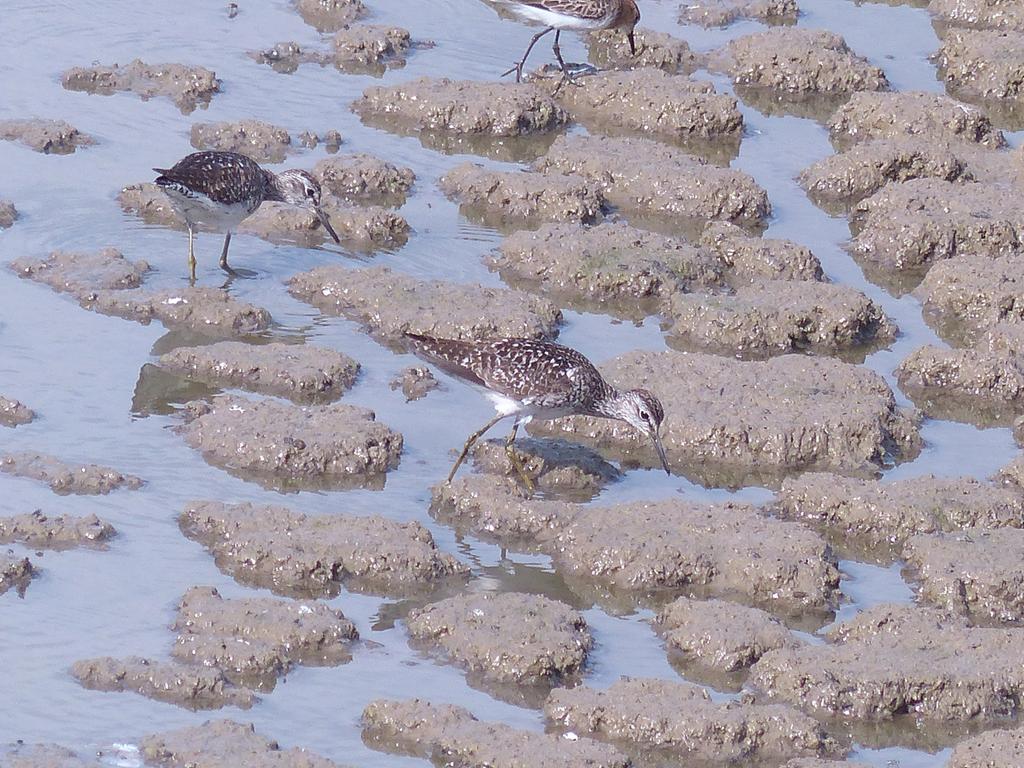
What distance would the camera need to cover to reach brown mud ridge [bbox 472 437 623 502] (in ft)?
42.8

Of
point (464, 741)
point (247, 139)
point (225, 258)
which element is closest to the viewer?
point (464, 741)

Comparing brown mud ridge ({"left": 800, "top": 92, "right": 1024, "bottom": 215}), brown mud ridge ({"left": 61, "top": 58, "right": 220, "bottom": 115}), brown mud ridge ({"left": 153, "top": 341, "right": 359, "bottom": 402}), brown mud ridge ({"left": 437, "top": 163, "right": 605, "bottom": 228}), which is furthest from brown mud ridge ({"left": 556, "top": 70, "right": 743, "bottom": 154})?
brown mud ridge ({"left": 153, "top": 341, "right": 359, "bottom": 402})

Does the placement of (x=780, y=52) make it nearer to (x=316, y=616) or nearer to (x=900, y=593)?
(x=900, y=593)

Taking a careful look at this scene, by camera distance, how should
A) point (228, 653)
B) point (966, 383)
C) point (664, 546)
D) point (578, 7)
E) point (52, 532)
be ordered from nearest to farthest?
point (228, 653)
point (52, 532)
point (664, 546)
point (966, 383)
point (578, 7)

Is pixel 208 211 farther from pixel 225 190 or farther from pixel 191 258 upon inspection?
pixel 191 258

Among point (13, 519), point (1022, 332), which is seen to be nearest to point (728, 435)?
point (1022, 332)

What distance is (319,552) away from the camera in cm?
1162

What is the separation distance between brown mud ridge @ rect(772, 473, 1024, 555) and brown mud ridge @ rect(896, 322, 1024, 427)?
183 cm

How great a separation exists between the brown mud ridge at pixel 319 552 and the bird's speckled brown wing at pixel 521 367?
1375mm

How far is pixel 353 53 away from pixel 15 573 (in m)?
11.2

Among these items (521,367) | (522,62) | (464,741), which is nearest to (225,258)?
(521,367)

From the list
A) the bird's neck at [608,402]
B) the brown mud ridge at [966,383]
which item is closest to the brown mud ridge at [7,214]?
the bird's neck at [608,402]

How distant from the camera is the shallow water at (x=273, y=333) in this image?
34.1 feet

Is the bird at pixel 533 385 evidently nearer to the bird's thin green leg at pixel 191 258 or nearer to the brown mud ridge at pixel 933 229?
the bird's thin green leg at pixel 191 258
